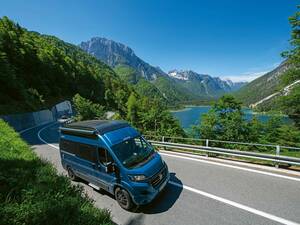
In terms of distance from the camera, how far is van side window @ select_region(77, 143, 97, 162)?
644 cm

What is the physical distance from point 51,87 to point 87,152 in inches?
2604

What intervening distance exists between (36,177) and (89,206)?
2.22 meters

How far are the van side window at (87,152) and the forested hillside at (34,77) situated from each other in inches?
1059

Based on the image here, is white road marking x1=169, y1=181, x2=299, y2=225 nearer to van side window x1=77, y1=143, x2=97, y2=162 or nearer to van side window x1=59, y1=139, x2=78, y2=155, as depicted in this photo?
van side window x1=77, y1=143, x2=97, y2=162

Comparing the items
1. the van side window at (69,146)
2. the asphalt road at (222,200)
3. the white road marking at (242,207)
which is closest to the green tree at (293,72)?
the asphalt road at (222,200)

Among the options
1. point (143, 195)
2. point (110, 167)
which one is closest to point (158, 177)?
point (143, 195)

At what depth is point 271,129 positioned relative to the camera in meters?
22.5

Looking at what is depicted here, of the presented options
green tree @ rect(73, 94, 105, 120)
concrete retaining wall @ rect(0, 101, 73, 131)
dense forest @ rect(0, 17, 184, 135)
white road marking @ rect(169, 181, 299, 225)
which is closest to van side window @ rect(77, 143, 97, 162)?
white road marking @ rect(169, 181, 299, 225)

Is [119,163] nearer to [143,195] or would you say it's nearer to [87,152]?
[143,195]

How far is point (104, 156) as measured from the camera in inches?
239

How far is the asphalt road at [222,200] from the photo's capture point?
4.80 m

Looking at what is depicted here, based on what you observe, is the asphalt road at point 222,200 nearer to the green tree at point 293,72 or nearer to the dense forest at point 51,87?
the green tree at point 293,72

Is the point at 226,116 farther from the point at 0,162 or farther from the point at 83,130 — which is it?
the point at 0,162

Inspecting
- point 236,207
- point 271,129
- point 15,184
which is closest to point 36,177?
point 15,184
